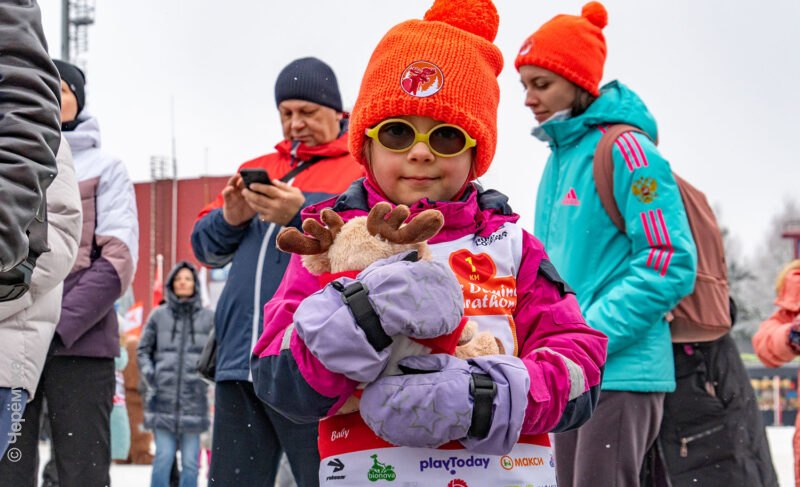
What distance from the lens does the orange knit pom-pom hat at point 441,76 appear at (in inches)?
105

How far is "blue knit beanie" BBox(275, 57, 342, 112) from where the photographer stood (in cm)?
450

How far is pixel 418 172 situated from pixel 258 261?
1.76 m

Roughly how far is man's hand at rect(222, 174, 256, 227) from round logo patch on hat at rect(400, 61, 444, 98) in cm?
157

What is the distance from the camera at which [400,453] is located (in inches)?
92.6

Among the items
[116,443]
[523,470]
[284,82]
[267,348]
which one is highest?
[284,82]

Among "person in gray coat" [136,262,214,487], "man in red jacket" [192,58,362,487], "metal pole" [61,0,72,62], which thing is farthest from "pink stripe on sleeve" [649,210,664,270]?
"metal pole" [61,0,72,62]

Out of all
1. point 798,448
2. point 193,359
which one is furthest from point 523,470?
point 193,359

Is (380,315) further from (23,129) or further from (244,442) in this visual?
(244,442)

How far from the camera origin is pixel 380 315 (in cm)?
211

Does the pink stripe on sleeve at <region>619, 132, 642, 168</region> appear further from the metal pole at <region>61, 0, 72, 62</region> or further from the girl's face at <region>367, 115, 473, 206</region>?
the metal pole at <region>61, 0, 72, 62</region>

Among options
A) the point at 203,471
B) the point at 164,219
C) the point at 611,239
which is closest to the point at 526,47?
the point at 611,239

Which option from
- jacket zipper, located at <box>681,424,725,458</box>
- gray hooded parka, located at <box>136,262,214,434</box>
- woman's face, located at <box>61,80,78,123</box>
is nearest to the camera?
jacket zipper, located at <box>681,424,725,458</box>

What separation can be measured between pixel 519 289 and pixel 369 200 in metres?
0.43

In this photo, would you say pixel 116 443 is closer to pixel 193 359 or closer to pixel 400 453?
pixel 193 359
